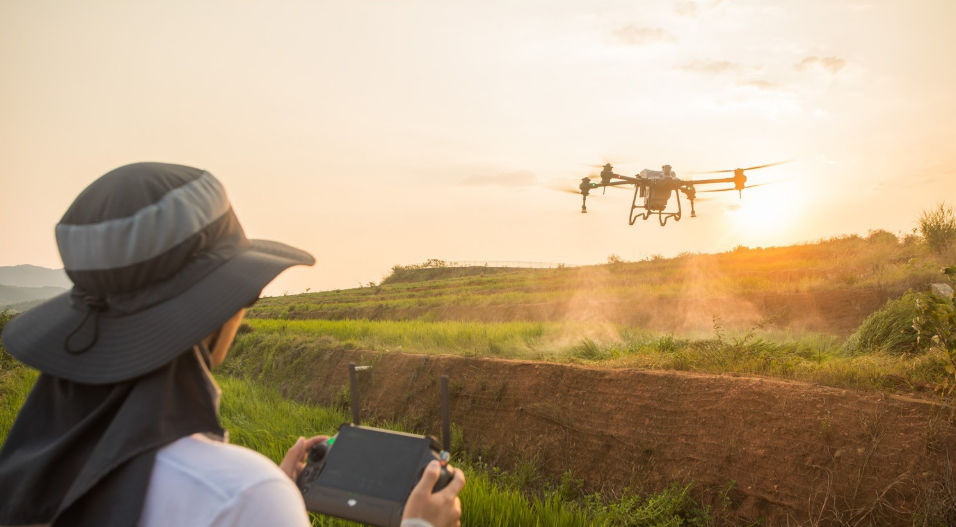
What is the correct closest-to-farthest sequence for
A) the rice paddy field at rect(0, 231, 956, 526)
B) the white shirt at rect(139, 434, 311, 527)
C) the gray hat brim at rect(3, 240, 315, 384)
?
1. the white shirt at rect(139, 434, 311, 527)
2. the gray hat brim at rect(3, 240, 315, 384)
3. the rice paddy field at rect(0, 231, 956, 526)

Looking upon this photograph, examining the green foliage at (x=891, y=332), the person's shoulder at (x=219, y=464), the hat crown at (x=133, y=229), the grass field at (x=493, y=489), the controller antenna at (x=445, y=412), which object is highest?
the hat crown at (x=133, y=229)

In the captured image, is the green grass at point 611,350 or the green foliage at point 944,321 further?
the green grass at point 611,350

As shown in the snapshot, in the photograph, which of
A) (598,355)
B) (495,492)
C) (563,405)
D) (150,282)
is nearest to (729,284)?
(598,355)

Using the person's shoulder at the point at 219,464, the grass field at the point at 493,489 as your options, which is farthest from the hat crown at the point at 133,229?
the grass field at the point at 493,489

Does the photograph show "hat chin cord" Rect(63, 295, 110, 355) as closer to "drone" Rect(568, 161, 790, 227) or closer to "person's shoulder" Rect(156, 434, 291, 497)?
"person's shoulder" Rect(156, 434, 291, 497)

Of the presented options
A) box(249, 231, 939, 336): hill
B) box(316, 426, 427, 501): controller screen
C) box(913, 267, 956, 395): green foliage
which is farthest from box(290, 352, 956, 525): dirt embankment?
box(316, 426, 427, 501): controller screen

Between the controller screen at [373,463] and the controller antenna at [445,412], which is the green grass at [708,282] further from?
the controller screen at [373,463]

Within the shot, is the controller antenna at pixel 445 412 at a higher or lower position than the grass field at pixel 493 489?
higher
